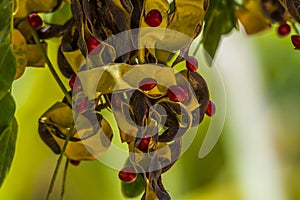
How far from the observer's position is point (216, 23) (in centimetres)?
99

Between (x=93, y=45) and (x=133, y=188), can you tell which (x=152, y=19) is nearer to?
(x=93, y=45)

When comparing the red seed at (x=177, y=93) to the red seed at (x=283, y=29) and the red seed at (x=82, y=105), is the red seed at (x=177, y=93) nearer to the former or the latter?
the red seed at (x=82, y=105)

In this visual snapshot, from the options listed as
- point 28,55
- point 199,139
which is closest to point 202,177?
point 199,139

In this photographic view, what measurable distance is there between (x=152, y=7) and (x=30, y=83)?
2.24ft

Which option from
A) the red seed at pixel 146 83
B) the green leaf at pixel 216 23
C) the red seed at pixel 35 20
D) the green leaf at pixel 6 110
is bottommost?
the red seed at pixel 146 83

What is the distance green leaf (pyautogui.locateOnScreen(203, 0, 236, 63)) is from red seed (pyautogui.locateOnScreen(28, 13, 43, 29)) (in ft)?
0.58

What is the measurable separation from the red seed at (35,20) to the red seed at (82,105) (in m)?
0.13

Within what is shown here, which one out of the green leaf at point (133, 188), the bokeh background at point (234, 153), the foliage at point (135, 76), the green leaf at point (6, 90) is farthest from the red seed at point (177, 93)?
the bokeh background at point (234, 153)

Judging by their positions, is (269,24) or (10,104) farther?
(269,24)

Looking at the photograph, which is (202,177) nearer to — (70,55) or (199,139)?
(199,139)

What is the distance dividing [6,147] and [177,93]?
15 centimetres

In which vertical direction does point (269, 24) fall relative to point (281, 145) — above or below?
above

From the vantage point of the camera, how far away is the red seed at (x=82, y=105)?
771mm

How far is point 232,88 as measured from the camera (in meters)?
1.64
